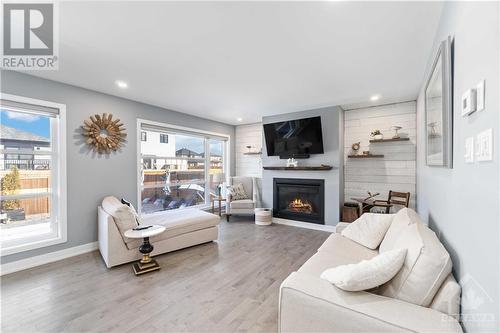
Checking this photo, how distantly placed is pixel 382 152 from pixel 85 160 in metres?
5.09

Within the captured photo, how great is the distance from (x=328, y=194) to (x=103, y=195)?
156 inches

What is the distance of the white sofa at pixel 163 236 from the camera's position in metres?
2.66

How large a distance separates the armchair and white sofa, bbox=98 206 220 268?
1285 mm

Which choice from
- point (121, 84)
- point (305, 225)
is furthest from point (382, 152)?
point (121, 84)

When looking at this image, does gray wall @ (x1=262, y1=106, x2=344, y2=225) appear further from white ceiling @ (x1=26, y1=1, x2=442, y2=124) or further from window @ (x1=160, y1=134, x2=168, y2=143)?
window @ (x1=160, y1=134, x2=168, y2=143)

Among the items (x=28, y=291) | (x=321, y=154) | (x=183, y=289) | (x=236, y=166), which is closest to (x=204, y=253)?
(x=183, y=289)

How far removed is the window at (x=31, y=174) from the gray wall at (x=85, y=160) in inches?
3.7

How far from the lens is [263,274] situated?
8.29 ft

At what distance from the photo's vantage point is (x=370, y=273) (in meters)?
1.19

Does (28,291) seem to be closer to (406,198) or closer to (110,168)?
(110,168)

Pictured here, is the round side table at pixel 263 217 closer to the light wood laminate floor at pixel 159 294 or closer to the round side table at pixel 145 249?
the light wood laminate floor at pixel 159 294

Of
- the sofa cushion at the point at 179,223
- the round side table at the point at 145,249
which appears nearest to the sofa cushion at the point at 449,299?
the round side table at the point at 145,249

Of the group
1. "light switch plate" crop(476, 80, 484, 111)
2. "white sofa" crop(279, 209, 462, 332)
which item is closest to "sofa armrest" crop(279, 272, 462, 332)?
"white sofa" crop(279, 209, 462, 332)

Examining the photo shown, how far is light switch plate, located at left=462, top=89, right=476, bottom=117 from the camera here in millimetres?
946
